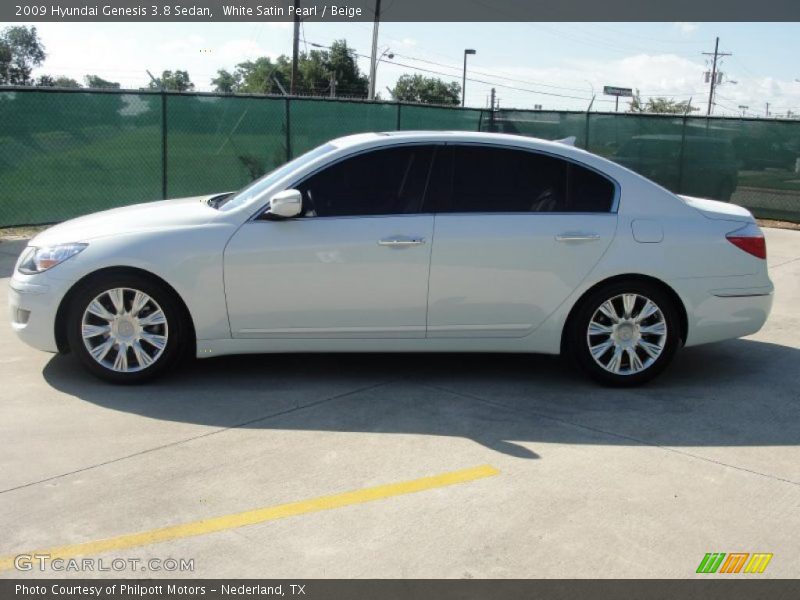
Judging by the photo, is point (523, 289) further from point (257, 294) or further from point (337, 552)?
point (337, 552)

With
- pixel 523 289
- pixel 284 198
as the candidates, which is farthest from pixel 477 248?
pixel 284 198

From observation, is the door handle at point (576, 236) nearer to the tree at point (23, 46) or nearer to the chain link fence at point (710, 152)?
the chain link fence at point (710, 152)

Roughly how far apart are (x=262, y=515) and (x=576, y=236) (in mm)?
2893

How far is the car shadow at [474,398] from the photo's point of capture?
5.17 meters

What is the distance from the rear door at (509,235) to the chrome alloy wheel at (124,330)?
5.78 ft

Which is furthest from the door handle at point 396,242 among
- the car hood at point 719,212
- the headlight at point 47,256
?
the car hood at point 719,212

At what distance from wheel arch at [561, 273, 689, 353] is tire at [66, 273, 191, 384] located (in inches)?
98.3

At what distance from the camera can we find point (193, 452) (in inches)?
185

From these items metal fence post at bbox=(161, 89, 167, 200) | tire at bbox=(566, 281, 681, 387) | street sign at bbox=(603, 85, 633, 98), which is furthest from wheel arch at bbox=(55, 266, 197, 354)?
street sign at bbox=(603, 85, 633, 98)

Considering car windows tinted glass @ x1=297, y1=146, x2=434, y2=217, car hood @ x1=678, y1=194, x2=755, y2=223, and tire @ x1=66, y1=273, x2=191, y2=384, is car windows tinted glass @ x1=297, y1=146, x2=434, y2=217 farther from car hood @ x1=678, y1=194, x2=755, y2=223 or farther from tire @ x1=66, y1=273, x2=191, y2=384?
car hood @ x1=678, y1=194, x2=755, y2=223

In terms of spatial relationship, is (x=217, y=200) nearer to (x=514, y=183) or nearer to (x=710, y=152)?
(x=514, y=183)

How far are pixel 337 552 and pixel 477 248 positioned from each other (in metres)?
2.61
